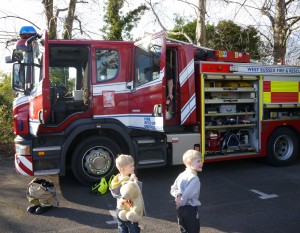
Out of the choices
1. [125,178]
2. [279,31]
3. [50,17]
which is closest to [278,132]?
[125,178]

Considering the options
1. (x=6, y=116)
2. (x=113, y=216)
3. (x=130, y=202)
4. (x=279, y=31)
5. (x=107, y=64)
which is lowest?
(x=113, y=216)

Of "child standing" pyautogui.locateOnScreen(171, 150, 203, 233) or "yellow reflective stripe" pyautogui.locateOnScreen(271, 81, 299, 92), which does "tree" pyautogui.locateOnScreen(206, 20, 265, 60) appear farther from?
"child standing" pyautogui.locateOnScreen(171, 150, 203, 233)

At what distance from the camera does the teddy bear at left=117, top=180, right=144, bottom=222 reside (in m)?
3.36

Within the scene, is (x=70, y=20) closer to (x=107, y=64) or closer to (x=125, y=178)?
(x=107, y=64)

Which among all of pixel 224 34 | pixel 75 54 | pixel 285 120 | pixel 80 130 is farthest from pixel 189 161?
pixel 224 34

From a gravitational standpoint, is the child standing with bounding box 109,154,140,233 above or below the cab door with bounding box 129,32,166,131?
below

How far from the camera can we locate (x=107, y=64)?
6.68 meters

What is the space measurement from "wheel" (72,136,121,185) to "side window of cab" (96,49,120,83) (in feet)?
3.69

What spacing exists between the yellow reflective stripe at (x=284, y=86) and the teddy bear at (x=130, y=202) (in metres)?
5.60

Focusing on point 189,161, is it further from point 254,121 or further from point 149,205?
point 254,121

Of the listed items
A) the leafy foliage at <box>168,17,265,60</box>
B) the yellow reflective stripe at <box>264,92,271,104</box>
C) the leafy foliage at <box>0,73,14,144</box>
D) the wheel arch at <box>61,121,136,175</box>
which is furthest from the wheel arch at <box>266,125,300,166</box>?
the leafy foliage at <box>168,17,265,60</box>

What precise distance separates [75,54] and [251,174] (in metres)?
4.35

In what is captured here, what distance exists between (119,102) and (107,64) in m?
0.73

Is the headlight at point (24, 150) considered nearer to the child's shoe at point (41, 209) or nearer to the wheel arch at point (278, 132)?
the child's shoe at point (41, 209)
